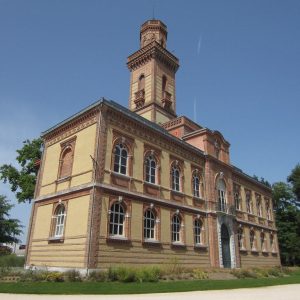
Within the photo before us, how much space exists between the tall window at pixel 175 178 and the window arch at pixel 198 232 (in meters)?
3.22

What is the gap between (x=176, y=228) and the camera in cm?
2239

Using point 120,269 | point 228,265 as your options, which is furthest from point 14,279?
point 228,265

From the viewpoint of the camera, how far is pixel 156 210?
20750mm

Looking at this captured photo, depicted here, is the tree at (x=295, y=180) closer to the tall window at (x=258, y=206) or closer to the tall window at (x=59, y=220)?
the tall window at (x=258, y=206)

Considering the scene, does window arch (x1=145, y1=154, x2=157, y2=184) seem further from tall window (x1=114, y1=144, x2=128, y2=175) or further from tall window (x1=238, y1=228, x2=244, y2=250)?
tall window (x1=238, y1=228, x2=244, y2=250)

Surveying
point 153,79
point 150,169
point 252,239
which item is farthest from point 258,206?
point 150,169

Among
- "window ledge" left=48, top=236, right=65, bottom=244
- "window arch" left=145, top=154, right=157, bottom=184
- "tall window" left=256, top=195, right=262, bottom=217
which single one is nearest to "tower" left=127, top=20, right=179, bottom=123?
"window arch" left=145, top=154, right=157, bottom=184

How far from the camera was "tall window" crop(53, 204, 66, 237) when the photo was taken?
19.1m

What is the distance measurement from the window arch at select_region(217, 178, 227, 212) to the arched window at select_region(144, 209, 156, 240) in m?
8.87

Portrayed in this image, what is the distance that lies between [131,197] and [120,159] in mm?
2500

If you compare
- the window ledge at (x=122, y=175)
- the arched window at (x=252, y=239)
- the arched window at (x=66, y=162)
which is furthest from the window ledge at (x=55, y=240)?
the arched window at (x=252, y=239)

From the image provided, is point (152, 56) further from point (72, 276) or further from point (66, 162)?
point (72, 276)

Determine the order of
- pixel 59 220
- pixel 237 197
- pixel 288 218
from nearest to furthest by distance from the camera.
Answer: pixel 59 220, pixel 237 197, pixel 288 218

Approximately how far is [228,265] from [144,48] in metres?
24.6
